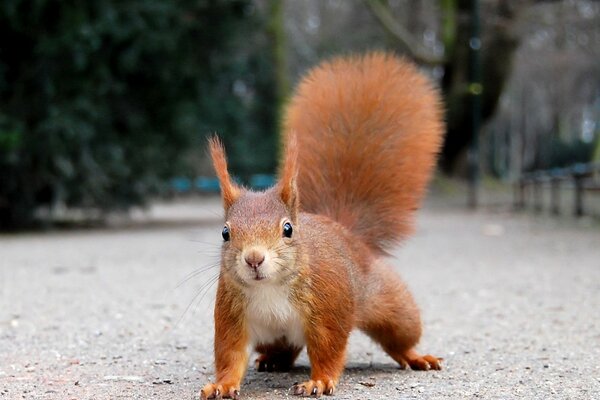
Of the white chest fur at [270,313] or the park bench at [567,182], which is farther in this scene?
the park bench at [567,182]

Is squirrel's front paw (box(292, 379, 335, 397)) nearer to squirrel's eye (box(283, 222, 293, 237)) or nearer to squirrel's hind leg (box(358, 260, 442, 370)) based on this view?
squirrel's hind leg (box(358, 260, 442, 370))

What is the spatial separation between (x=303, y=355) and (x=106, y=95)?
8.28 m

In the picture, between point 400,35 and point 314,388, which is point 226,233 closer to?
point 314,388

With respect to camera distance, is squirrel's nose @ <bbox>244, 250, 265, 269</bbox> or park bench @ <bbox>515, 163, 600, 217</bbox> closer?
squirrel's nose @ <bbox>244, 250, 265, 269</bbox>

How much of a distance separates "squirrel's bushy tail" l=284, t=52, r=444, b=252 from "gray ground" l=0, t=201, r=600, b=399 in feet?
1.50

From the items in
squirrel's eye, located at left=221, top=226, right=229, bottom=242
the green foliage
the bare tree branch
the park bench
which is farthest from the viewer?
the bare tree branch

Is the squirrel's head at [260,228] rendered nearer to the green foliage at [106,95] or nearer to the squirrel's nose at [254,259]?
the squirrel's nose at [254,259]

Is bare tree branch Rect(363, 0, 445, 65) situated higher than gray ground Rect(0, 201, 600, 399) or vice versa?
bare tree branch Rect(363, 0, 445, 65)

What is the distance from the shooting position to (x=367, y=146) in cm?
325

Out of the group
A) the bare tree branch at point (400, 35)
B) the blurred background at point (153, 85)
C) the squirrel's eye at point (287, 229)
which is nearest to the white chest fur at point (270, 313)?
the squirrel's eye at point (287, 229)

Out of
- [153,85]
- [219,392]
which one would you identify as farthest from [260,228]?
[153,85]

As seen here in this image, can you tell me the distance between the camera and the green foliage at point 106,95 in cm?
1055

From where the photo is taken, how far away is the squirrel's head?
2445 millimetres

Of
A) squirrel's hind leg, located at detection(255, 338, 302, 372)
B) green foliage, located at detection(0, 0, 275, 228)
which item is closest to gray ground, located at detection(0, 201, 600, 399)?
squirrel's hind leg, located at detection(255, 338, 302, 372)
